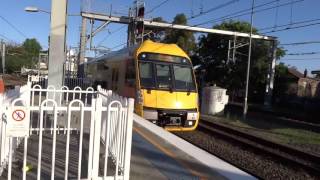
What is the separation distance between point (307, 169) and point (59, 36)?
801 cm

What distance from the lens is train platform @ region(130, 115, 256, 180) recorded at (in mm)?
5945

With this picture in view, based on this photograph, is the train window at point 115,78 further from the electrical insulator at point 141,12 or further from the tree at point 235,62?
the tree at point 235,62

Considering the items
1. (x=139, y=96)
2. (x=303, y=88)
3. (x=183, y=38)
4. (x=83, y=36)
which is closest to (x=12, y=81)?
(x=83, y=36)

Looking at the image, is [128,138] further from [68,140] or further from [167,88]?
[167,88]

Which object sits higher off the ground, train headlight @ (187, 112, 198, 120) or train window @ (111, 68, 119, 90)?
train window @ (111, 68, 119, 90)

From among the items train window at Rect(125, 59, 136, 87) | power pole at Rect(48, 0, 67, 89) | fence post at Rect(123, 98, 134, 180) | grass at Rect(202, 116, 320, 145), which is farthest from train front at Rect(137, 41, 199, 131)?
fence post at Rect(123, 98, 134, 180)

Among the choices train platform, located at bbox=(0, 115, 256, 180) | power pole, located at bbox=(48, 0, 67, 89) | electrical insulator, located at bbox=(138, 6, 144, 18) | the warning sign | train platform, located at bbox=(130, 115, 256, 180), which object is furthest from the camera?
electrical insulator, located at bbox=(138, 6, 144, 18)

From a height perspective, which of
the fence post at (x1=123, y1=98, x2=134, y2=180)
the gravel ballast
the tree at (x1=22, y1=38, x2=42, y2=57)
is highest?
the tree at (x1=22, y1=38, x2=42, y2=57)

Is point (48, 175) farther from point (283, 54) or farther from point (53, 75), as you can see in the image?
point (283, 54)

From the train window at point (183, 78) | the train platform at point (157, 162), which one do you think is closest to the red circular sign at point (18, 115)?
the train platform at point (157, 162)

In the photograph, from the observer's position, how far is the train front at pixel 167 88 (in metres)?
14.8

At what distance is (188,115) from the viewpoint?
49.6 feet

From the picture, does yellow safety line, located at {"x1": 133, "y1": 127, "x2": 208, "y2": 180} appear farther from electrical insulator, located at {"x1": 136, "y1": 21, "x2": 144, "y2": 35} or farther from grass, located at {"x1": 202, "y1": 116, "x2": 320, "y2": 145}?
electrical insulator, located at {"x1": 136, "y1": 21, "x2": 144, "y2": 35}

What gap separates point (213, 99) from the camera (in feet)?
87.7
